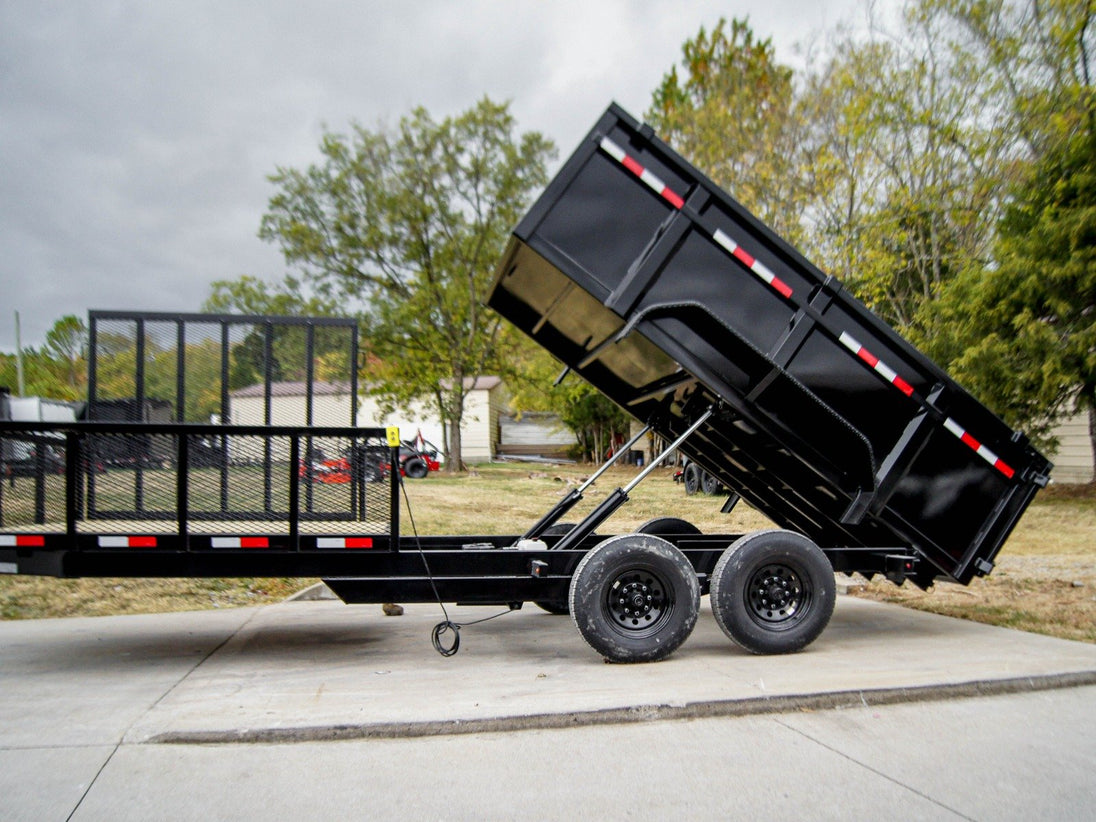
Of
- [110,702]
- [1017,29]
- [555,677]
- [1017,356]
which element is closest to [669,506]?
[1017,356]

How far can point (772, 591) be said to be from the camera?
5887 millimetres

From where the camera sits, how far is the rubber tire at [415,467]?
5488 mm

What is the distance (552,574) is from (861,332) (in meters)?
2.59

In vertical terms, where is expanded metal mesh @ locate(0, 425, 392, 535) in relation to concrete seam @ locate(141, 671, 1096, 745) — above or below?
above

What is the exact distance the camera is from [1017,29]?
719 inches

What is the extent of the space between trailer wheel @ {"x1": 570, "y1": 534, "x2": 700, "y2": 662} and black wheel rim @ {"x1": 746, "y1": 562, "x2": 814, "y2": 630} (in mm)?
502

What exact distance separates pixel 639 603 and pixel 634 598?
0.05 m

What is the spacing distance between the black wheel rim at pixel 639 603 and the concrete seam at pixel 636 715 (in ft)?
3.17

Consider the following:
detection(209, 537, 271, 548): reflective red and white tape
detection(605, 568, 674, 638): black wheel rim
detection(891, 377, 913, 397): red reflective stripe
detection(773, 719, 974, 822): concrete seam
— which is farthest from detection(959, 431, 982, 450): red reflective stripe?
detection(209, 537, 271, 548): reflective red and white tape

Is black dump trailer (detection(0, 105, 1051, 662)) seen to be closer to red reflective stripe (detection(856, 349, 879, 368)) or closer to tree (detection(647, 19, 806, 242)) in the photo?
red reflective stripe (detection(856, 349, 879, 368))

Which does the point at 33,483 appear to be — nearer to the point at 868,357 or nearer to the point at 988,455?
the point at 868,357

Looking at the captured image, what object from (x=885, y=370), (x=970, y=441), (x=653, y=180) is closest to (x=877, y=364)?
(x=885, y=370)

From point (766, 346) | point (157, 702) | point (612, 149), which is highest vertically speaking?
point (612, 149)

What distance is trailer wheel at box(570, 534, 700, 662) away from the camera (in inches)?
215
